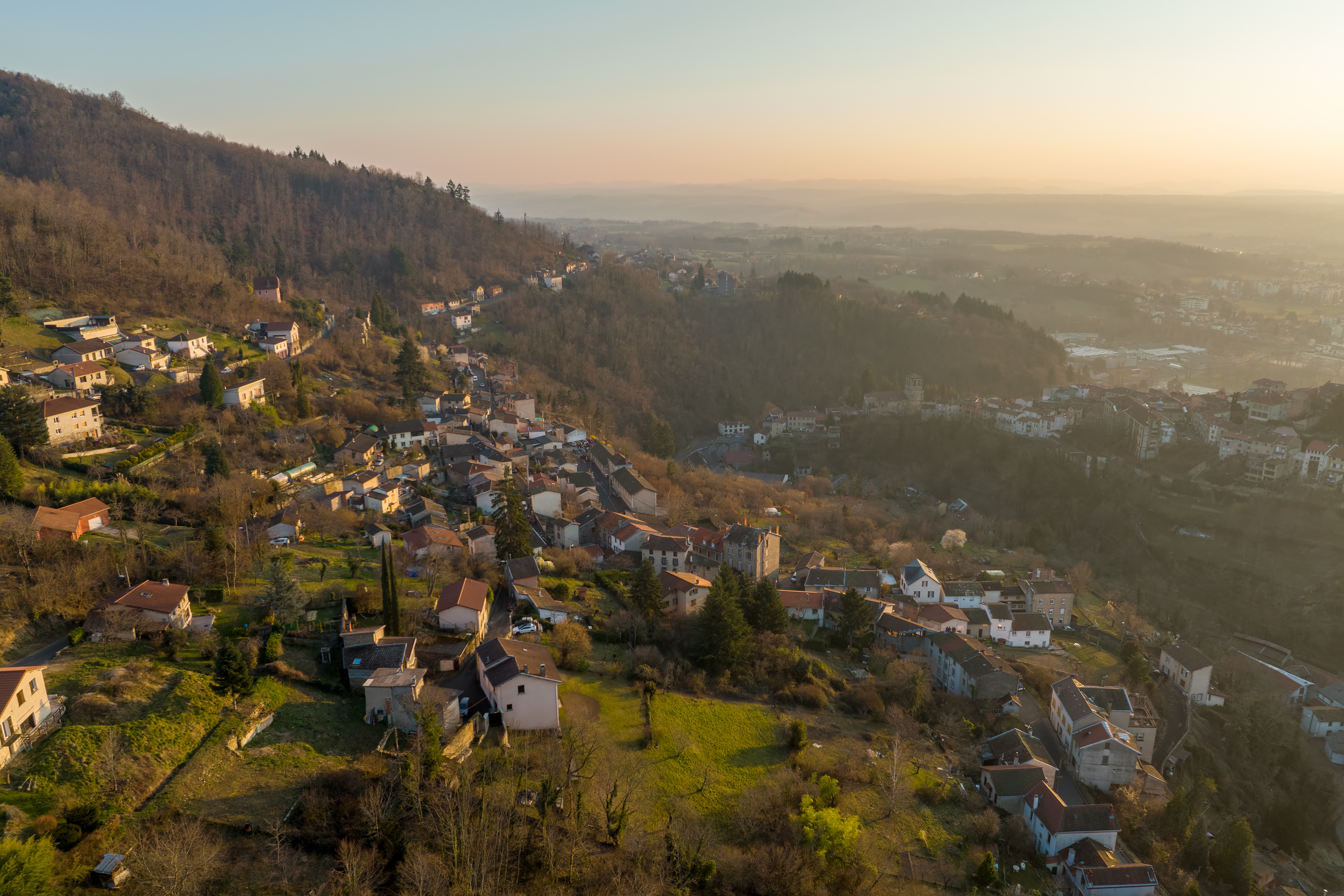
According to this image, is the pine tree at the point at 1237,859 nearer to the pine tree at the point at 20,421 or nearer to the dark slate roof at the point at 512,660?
the dark slate roof at the point at 512,660

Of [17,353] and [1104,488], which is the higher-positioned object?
[17,353]

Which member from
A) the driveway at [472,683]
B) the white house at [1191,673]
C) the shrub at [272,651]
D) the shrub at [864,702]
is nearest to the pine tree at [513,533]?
the driveway at [472,683]

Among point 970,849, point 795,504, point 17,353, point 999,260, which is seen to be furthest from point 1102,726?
point 999,260

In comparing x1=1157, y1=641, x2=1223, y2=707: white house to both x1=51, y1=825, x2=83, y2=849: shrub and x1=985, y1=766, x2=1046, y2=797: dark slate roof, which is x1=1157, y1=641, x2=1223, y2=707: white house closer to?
x1=985, y1=766, x2=1046, y2=797: dark slate roof

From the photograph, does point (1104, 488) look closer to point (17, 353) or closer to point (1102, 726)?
point (1102, 726)

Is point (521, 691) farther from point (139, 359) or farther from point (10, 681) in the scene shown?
point (139, 359)

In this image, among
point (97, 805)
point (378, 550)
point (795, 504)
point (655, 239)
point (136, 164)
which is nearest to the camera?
point (97, 805)

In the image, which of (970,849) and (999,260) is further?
(999,260)
